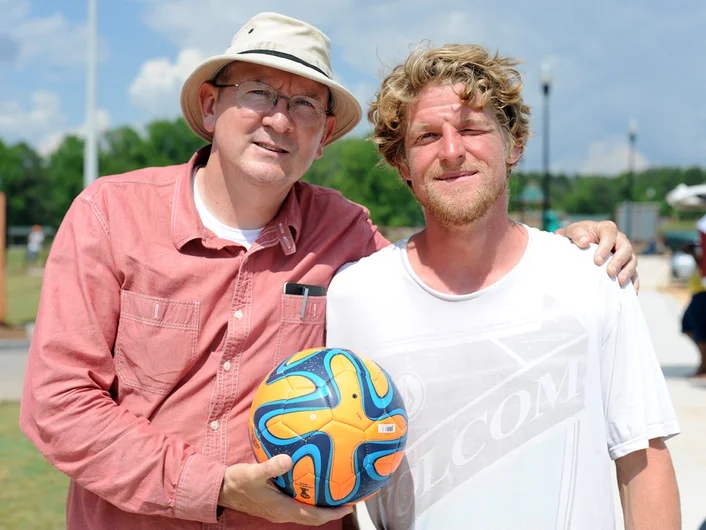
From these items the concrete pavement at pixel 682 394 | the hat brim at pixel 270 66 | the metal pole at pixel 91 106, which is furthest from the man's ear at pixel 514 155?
Result: the metal pole at pixel 91 106

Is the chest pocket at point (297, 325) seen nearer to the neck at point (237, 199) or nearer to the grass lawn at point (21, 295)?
the neck at point (237, 199)

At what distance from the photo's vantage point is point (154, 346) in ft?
8.76

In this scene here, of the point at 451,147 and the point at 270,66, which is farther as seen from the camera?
the point at 270,66

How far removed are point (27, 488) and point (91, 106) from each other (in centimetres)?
1003

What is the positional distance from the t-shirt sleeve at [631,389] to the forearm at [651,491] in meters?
0.06

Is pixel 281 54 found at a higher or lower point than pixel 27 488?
higher

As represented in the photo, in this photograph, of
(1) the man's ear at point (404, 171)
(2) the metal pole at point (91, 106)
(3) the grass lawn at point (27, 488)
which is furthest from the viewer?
(2) the metal pole at point (91, 106)

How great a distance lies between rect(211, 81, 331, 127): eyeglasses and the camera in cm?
286

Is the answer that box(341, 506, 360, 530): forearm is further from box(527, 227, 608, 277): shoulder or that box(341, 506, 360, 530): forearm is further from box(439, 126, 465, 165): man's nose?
box(439, 126, 465, 165): man's nose

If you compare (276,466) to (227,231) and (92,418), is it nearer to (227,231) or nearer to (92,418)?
(92,418)

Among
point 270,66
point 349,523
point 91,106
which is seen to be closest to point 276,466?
point 349,523

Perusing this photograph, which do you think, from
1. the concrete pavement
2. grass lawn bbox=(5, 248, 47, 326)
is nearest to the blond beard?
the concrete pavement

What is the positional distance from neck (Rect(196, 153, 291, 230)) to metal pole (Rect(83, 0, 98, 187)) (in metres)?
11.7

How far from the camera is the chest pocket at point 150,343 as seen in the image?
2.67 m
